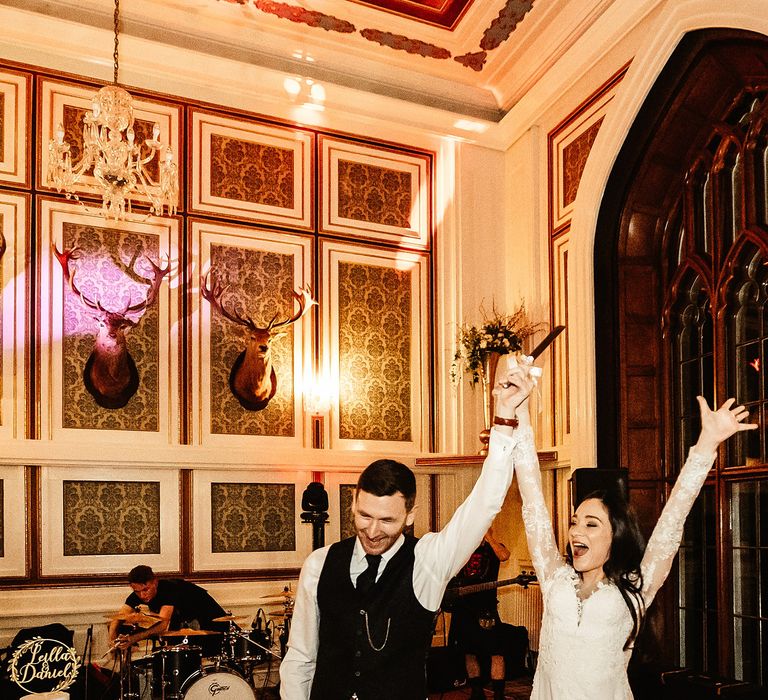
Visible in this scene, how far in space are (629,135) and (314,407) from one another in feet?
11.1

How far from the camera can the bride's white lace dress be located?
2732 millimetres

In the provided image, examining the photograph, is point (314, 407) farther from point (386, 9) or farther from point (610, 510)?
point (610, 510)

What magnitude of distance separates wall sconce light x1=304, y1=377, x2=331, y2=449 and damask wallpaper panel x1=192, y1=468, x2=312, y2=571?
0.33 metres

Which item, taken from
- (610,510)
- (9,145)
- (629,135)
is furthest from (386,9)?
(610,510)

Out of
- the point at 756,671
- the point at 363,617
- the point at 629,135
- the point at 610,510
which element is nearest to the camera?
the point at 363,617

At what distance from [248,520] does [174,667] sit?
177cm

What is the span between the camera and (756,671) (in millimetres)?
5422

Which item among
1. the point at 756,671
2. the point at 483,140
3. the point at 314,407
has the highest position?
the point at 483,140

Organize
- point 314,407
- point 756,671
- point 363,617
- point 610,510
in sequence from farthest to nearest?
point 314,407 → point 756,671 → point 610,510 → point 363,617

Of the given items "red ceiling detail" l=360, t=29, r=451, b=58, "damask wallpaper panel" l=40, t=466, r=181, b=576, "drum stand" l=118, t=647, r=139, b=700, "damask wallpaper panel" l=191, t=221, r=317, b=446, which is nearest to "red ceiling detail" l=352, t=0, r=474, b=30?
"red ceiling detail" l=360, t=29, r=451, b=58

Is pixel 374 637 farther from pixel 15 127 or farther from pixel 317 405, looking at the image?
pixel 15 127

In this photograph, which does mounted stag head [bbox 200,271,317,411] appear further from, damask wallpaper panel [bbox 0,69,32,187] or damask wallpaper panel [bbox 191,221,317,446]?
damask wallpaper panel [bbox 0,69,32,187]

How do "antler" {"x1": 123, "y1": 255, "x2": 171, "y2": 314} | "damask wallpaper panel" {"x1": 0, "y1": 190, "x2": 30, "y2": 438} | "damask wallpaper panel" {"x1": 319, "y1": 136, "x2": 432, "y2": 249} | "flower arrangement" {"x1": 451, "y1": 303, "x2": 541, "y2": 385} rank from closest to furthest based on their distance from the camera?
1. "damask wallpaper panel" {"x1": 0, "y1": 190, "x2": 30, "y2": 438}
2. "antler" {"x1": 123, "y1": 255, "x2": 171, "y2": 314}
3. "flower arrangement" {"x1": 451, "y1": 303, "x2": 541, "y2": 385}
4. "damask wallpaper panel" {"x1": 319, "y1": 136, "x2": 432, "y2": 249}

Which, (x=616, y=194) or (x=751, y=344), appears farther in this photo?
(x=616, y=194)
